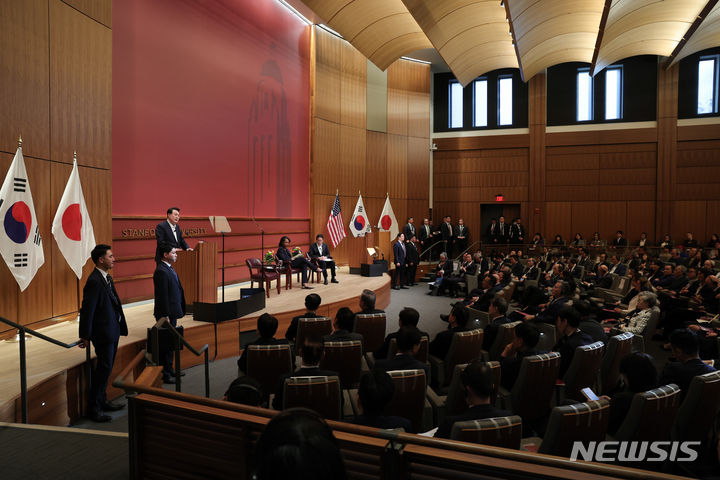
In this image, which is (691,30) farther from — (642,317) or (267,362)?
(267,362)

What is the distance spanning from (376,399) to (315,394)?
0.54 m

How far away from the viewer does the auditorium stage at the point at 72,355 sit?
3.66 metres

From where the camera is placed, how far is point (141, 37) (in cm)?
738

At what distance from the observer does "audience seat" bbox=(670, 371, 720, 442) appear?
2.66m

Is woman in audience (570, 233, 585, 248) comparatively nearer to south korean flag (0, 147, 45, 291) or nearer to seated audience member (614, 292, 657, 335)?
seated audience member (614, 292, 657, 335)

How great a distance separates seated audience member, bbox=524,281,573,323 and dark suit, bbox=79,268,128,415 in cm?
399

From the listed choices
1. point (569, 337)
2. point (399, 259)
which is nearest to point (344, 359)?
point (569, 337)

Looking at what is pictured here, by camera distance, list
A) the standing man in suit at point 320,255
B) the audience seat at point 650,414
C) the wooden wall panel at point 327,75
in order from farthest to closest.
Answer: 1. the wooden wall panel at point 327,75
2. the standing man in suit at point 320,255
3. the audience seat at point 650,414

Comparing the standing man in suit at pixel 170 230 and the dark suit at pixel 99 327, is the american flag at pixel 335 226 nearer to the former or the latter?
the standing man in suit at pixel 170 230

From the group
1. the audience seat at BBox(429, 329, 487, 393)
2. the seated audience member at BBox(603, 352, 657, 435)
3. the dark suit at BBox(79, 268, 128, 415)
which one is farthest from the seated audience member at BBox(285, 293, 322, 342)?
the seated audience member at BBox(603, 352, 657, 435)

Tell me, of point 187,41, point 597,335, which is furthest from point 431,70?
point 597,335

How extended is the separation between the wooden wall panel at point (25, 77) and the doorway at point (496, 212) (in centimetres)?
1406

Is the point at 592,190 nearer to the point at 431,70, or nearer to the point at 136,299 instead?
the point at 431,70

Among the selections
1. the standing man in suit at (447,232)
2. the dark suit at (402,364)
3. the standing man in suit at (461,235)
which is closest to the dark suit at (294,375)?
the dark suit at (402,364)
